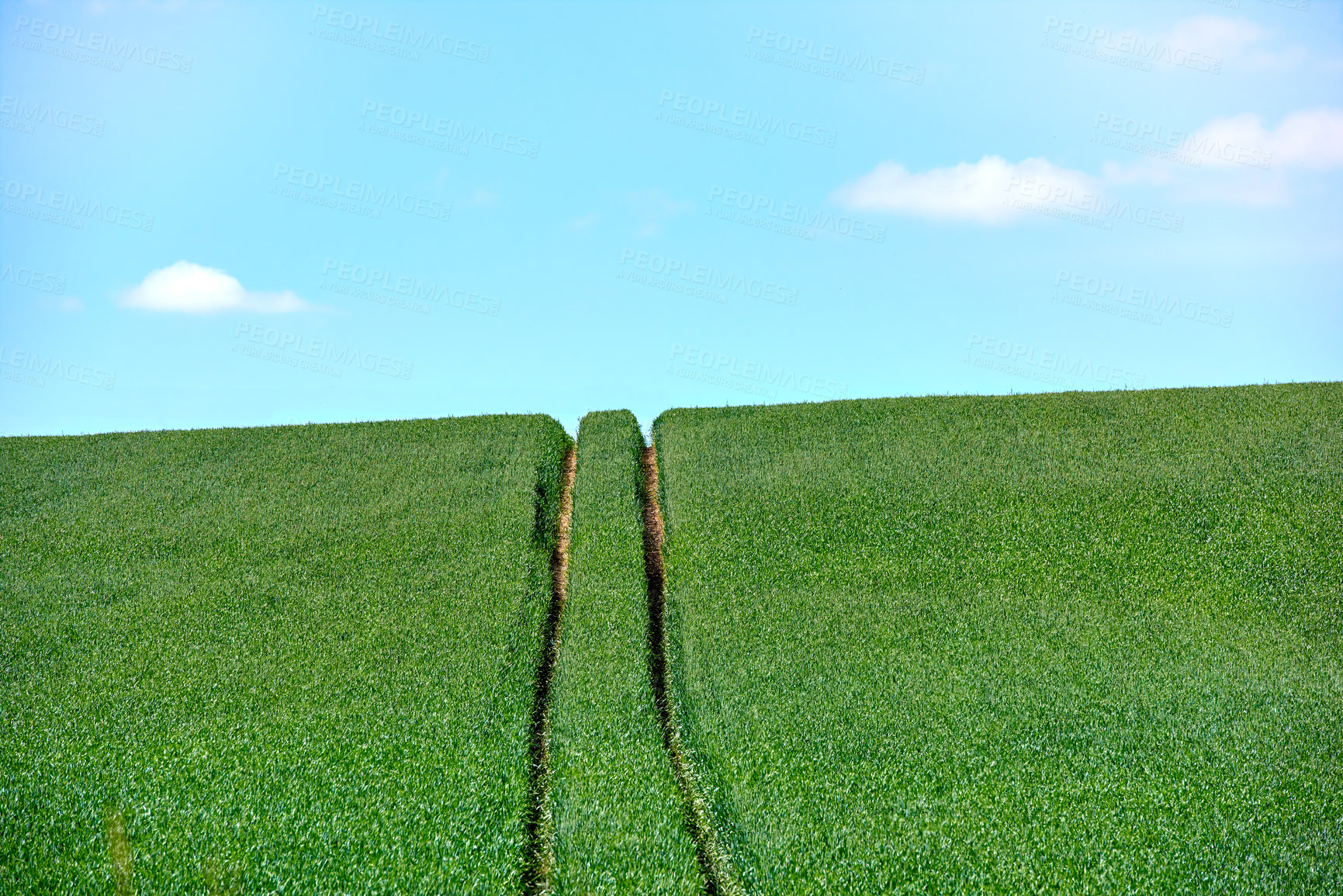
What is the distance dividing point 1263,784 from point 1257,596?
20.5 feet

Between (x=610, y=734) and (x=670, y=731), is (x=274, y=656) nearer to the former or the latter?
(x=610, y=734)

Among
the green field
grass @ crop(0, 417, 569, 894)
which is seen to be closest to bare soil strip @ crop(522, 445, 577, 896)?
the green field

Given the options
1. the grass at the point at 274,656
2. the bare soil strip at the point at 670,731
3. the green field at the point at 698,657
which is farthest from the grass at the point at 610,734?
the grass at the point at 274,656

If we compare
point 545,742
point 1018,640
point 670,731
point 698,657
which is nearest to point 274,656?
point 545,742

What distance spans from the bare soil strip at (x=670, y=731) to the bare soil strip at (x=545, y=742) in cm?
174

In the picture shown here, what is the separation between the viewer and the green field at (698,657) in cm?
1057

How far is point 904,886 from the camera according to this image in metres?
9.84

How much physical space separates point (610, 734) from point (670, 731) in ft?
3.32

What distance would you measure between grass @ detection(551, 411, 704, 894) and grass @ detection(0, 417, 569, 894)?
657mm

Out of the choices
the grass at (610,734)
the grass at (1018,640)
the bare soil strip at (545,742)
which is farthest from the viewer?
the grass at (1018,640)

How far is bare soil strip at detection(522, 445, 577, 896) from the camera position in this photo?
34.5 ft

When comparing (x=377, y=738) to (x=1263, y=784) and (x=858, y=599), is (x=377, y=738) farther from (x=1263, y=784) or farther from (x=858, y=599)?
(x=1263, y=784)

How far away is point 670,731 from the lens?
1354 centimetres

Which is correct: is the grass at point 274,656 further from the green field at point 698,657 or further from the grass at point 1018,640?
the grass at point 1018,640
